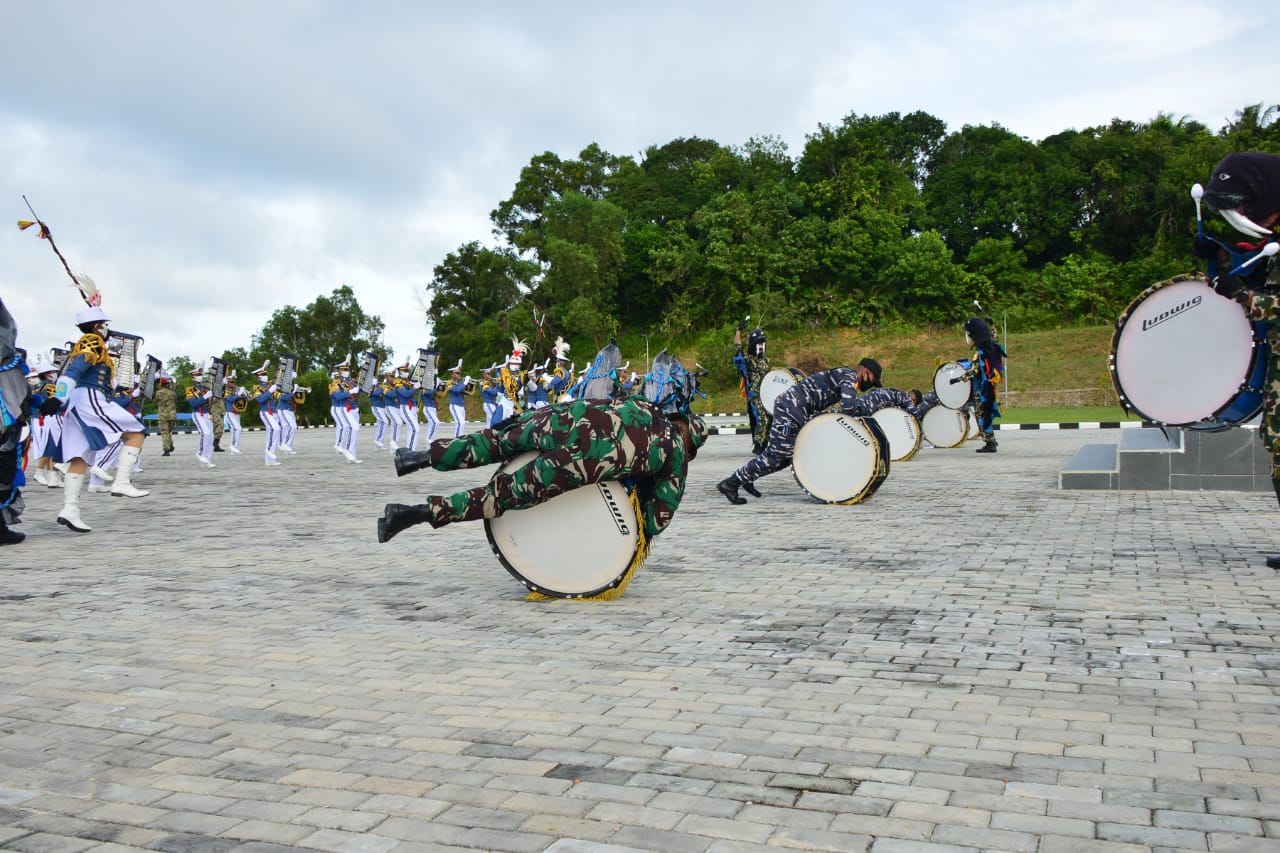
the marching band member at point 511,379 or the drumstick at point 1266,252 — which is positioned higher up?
the drumstick at point 1266,252

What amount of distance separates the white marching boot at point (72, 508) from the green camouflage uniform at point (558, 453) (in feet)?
20.1

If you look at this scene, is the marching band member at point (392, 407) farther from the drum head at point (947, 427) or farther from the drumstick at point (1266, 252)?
the drumstick at point (1266, 252)

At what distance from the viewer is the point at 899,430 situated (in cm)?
1780

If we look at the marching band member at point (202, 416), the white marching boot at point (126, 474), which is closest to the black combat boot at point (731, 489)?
the white marching boot at point (126, 474)

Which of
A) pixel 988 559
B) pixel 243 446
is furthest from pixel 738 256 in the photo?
pixel 988 559

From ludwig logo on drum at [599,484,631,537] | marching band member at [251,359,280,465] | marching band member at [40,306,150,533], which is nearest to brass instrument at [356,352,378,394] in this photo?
marching band member at [251,359,280,465]

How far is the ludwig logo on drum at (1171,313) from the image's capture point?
7.64 meters

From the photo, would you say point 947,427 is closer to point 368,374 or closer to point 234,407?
point 368,374

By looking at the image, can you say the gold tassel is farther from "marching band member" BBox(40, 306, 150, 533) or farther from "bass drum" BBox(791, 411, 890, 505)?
"marching band member" BBox(40, 306, 150, 533)

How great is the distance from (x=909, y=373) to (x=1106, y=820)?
47297mm

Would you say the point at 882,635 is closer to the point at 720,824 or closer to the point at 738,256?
the point at 720,824

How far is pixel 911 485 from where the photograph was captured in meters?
13.7

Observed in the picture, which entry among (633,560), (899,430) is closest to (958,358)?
(899,430)

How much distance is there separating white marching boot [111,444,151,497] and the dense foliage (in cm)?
3897
